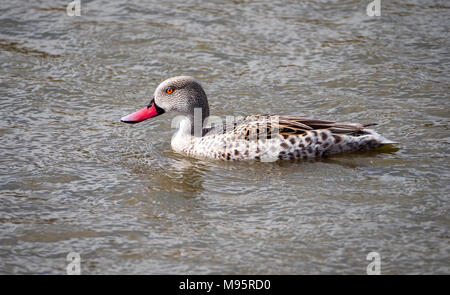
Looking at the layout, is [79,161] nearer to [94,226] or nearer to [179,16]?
[94,226]

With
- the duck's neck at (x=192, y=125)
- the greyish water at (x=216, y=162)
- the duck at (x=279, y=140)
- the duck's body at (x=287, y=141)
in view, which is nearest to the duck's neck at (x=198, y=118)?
the duck's neck at (x=192, y=125)

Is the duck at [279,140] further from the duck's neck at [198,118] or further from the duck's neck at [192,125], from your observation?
the duck's neck at [198,118]

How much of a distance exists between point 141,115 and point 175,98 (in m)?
0.49

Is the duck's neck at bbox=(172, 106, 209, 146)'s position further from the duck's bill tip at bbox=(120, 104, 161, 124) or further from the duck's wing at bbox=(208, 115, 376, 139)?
the duck's wing at bbox=(208, 115, 376, 139)

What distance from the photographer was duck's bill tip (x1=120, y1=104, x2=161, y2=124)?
29.1ft

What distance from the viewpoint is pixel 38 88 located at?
35.0 ft

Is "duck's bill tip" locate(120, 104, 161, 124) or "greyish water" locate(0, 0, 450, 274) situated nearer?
"greyish water" locate(0, 0, 450, 274)

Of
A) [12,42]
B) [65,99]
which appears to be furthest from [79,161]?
[12,42]

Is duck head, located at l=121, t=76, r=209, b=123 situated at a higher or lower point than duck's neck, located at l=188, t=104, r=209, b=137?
higher

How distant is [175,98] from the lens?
9.01 meters

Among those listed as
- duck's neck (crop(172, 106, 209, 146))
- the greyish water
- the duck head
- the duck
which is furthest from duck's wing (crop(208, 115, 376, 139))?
the duck head

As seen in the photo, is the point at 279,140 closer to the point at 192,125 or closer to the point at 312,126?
the point at 312,126

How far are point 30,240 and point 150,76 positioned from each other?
4.99 meters

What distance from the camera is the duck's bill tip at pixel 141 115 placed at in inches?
349
